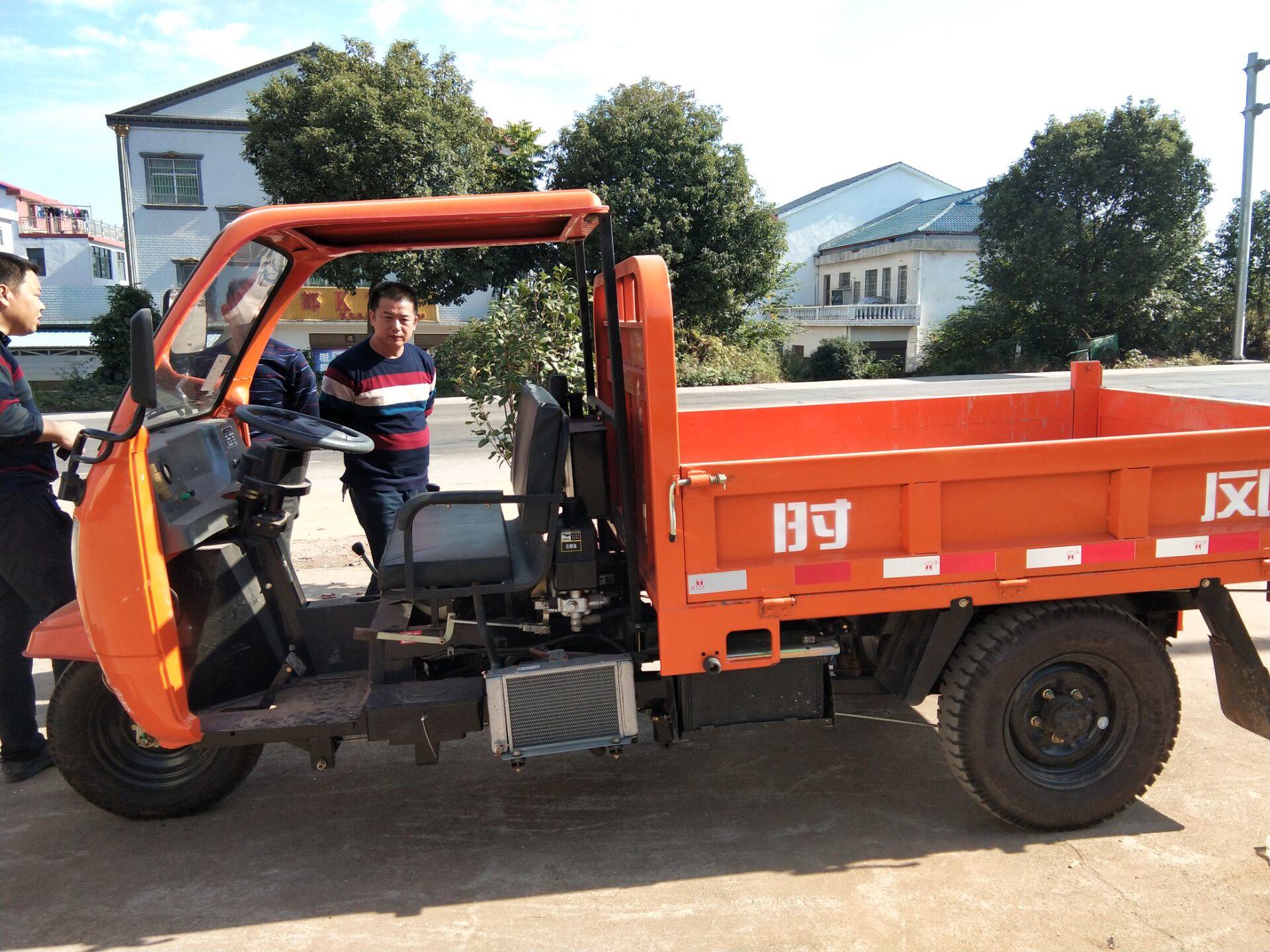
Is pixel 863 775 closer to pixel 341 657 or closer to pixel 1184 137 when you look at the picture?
pixel 341 657

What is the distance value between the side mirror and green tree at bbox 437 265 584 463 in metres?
3.13

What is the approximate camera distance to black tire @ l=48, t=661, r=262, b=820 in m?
3.20

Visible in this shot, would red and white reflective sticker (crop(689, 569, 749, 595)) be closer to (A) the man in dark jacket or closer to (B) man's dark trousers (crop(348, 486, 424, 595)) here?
(B) man's dark trousers (crop(348, 486, 424, 595))

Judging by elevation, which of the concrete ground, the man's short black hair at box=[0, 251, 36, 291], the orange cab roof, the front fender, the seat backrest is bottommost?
the concrete ground

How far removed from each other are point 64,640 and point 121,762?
0.59 m

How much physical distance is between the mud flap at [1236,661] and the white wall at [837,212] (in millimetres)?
36049

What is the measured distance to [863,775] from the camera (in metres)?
3.59

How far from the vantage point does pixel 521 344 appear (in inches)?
231

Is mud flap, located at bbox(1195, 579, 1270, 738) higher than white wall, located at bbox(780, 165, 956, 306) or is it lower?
lower

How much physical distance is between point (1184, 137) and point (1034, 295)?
569cm

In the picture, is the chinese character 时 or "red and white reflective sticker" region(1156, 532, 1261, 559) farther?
"red and white reflective sticker" region(1156, 532, 1261, 559)

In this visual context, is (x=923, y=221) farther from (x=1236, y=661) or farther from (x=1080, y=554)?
(x=1080, y=554)

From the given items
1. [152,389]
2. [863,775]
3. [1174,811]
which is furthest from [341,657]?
[1174,811]

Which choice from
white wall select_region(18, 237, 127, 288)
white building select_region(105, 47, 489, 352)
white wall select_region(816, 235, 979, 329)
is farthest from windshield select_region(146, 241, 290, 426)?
white wall select_region(18, 237, 127, 288)
